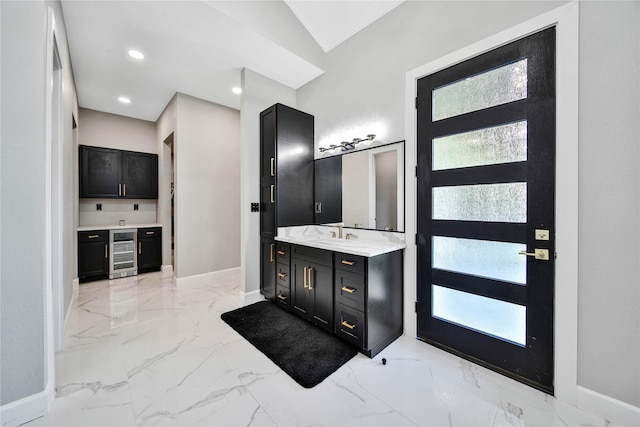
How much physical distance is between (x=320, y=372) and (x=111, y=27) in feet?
12.3

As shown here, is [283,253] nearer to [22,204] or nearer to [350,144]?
[350,144]

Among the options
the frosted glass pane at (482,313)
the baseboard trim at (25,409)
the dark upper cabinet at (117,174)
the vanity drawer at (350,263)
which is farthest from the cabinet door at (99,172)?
the frosted glass pane at (482,313)

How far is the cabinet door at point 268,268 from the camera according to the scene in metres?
3.19

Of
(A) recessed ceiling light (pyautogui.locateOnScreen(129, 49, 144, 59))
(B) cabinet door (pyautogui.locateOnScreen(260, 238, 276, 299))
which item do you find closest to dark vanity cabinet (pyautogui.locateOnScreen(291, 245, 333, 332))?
(B) cabinet door (pyautogui.locateOnScreen(260, 238, 276, 299))

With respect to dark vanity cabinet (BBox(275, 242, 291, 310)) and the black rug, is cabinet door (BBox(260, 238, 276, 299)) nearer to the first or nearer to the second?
dark vanity cabinet (BBox(275, 242, 291, 310))

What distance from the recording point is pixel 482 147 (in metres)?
1.97

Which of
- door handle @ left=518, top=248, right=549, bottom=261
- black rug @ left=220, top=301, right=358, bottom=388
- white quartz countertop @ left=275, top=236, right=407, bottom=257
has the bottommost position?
black rug @ left=220, top=301, right=358, bottom=388

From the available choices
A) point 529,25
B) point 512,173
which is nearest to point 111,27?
point 529,25

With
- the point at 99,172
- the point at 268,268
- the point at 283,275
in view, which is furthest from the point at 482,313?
the point at 99,172

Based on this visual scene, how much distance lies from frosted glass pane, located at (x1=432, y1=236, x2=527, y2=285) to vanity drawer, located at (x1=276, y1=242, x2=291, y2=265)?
1.55m

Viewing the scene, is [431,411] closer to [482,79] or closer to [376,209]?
[376,209]

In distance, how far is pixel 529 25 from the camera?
171cm

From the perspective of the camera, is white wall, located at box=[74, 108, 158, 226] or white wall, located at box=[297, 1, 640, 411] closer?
white wall, located at box=[297, 1, 640, 411]

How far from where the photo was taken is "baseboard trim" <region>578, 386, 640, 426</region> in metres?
1.40
